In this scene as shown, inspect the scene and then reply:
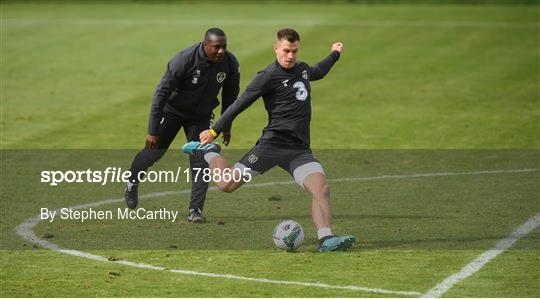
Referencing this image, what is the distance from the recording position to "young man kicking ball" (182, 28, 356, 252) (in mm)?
13234

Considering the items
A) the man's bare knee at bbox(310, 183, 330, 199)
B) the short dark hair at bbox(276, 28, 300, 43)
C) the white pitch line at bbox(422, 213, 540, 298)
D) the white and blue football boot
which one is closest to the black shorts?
the man's bare knee at bbox(310, 183, 330, 199)

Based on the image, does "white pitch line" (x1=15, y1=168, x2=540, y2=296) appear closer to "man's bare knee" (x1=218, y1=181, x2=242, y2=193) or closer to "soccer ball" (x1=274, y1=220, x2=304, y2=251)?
"soccer ball" (x1=274, y1=220, x2=304, y2=251)

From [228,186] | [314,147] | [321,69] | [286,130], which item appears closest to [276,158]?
[286,130]

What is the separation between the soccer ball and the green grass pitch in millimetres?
144

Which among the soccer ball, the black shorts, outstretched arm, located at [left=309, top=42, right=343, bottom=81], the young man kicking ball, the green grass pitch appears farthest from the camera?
outstretched arm, located at [left=309, top=42, right=343, bottom=81]

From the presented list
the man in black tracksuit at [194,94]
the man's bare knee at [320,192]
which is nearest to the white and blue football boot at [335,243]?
the man's bare knee at [320,192]

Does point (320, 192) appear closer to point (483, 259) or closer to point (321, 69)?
point (321, 69)

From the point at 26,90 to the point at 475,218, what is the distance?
1427 centimetres

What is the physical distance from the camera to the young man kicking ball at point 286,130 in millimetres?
13234

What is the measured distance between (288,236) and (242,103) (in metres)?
1.55

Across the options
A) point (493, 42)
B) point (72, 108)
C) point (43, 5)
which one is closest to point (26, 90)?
point (72, 108)

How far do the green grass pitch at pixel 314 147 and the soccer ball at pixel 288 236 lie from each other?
0.14 metres

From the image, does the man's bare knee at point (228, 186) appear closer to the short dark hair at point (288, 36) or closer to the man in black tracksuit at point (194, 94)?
the man in black tracksuit at point (194, 94)

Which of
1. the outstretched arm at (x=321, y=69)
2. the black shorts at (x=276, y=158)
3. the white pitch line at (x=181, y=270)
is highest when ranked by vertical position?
the outstretched arm at (x=321, y=69)
